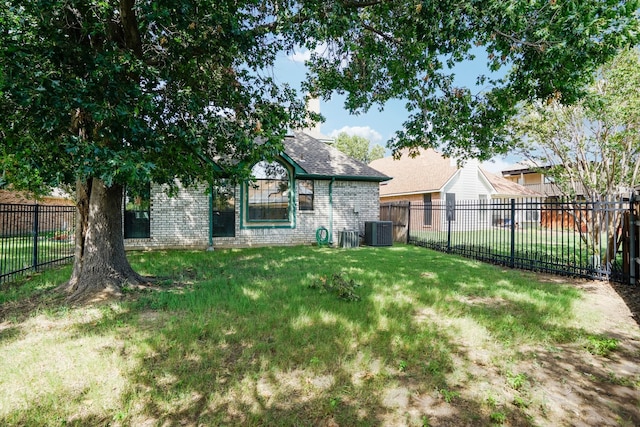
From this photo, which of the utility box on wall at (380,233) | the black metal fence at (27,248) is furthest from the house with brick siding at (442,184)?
the black metal fence at (27,248)

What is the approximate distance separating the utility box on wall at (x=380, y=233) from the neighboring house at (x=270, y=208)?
2.75 feet

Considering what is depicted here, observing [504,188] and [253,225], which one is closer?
[253,225]

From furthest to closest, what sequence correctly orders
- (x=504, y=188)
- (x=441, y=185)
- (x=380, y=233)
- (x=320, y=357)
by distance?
(x=504, y=188), (x=441, y=185), (x=380, y=233), (x=320, y=357)

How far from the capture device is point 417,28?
242 inches

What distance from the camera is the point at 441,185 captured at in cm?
2142

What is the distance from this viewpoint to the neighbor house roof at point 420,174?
22234 mm

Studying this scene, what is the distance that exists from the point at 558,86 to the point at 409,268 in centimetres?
498

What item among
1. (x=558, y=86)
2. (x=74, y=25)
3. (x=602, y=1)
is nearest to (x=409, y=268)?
(x=558, y=86)

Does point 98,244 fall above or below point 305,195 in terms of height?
below

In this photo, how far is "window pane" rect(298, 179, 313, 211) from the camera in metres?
14.3

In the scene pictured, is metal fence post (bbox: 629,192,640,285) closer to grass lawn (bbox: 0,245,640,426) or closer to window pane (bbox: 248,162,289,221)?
grass lawn (bbox: 0,245,640,426)

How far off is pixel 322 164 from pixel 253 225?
4272 millimetres

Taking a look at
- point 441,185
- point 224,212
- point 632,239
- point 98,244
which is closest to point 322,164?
point 224,212

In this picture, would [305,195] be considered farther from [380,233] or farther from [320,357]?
[320,357]
